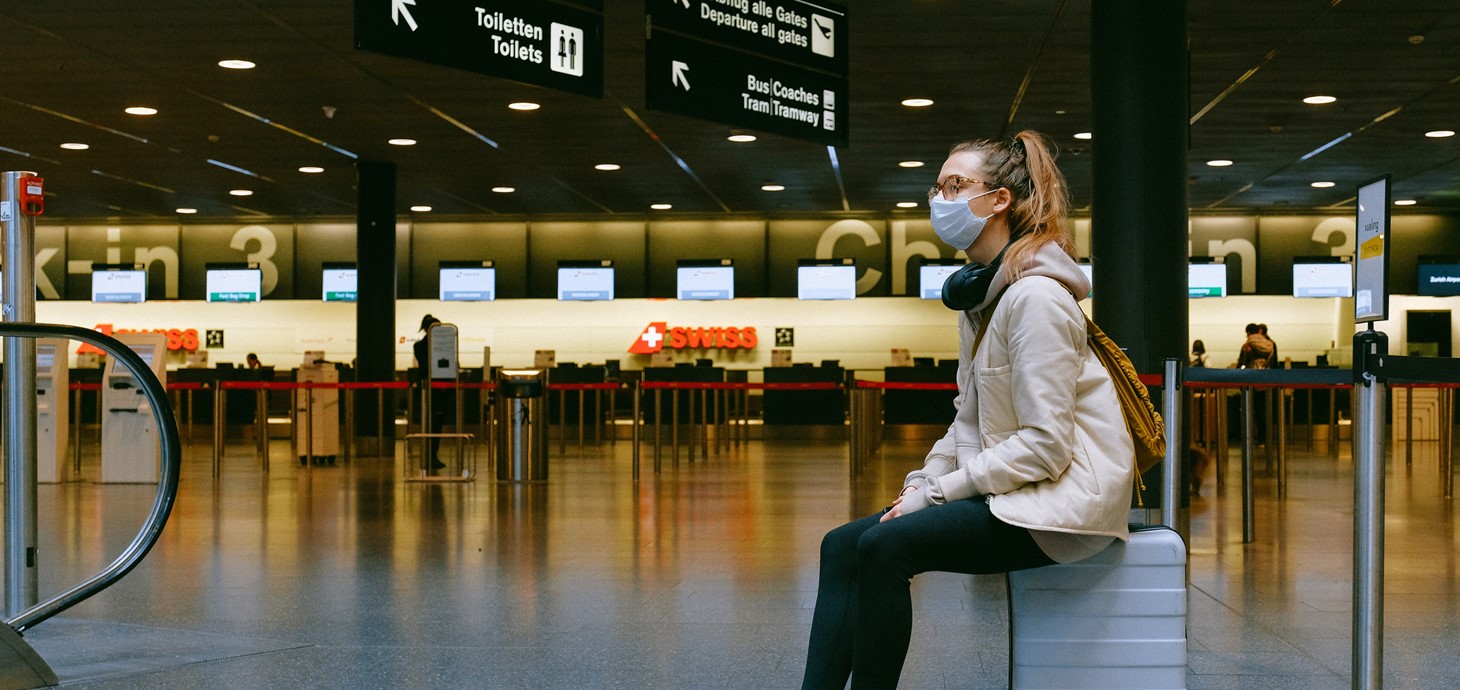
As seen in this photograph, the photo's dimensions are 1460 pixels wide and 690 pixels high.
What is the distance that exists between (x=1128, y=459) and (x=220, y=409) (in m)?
11.5

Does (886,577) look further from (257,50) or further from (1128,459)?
(257,50)

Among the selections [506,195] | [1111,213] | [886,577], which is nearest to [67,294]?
[506,195]

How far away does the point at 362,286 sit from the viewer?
16.4 meters

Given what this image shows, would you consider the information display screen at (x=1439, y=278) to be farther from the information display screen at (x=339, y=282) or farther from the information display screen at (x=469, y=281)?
the information display screen at (x=339, y=282)

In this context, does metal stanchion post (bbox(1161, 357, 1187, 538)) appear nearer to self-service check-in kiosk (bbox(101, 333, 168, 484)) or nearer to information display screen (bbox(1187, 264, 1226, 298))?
self-service check-in kiosk (bbox(101, 333, 168, 484))

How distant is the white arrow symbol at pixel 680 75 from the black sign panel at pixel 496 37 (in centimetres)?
38

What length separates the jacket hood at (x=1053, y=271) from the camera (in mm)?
2588

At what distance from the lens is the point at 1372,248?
3.32 metres

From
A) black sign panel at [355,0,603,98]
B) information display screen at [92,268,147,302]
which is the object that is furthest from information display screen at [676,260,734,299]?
black sign panel at [355,0,603,98]

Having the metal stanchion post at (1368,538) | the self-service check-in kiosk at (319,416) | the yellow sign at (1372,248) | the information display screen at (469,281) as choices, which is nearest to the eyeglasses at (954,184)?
the metal stanchion post at (1368,538)

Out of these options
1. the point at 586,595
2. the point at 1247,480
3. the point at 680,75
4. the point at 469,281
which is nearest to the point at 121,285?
the point at 469,281

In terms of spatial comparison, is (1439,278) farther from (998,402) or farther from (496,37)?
(998,402)

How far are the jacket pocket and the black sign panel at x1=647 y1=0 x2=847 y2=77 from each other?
433cm

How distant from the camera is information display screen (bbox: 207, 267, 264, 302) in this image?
72.1 ft
